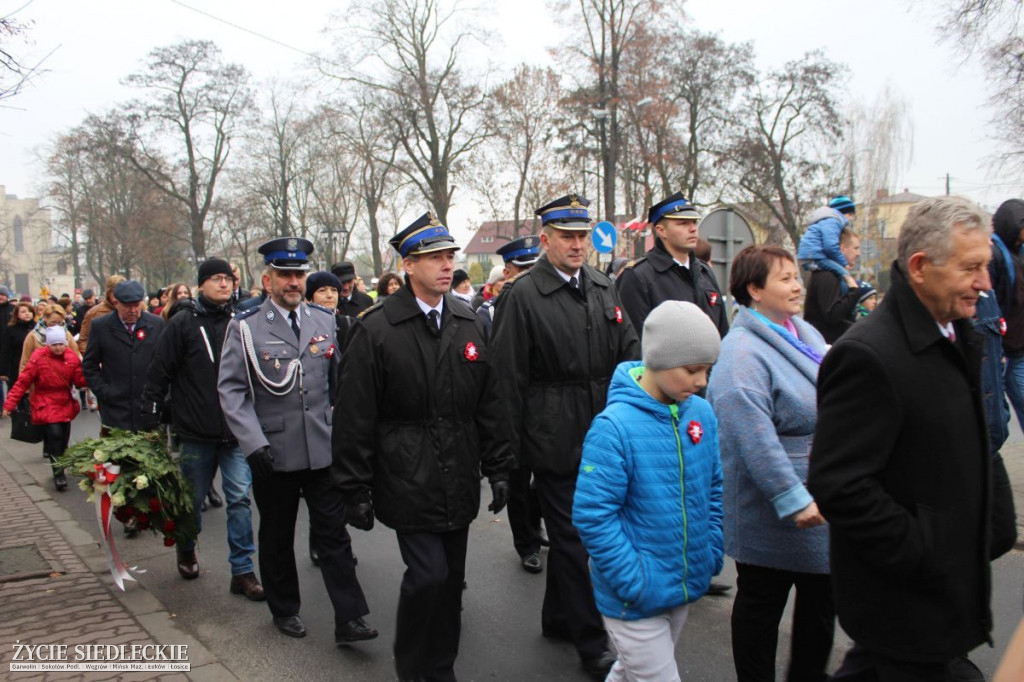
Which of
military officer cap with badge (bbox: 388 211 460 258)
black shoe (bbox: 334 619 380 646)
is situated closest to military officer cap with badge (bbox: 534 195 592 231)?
military officer cap with badge (bbox: 388 211 460 258)

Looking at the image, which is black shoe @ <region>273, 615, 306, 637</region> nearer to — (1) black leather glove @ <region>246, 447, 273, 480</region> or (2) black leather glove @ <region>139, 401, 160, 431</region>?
(1) black leather glove @ <region>246, 447, 273, 480</region>

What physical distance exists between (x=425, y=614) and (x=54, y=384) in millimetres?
7112

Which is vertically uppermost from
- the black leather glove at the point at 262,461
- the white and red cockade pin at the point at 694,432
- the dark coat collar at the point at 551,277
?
the dark coat collar at the point at 551,277

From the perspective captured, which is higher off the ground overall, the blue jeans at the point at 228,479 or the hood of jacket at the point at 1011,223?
the hood of jacket at the point at 1011,223

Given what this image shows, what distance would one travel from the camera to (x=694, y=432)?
2912 millimetres

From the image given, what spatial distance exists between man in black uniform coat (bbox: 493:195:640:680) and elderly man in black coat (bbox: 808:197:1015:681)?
1.88 metres

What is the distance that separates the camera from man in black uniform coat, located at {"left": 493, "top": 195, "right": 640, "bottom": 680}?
4.03 m

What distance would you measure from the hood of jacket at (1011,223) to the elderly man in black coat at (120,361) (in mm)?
7067

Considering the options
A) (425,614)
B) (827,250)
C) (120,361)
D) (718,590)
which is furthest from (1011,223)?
(120,361)

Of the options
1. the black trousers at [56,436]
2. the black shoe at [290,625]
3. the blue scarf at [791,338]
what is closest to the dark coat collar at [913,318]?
the blue scarf at [791,338]

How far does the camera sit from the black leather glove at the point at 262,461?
4.46m

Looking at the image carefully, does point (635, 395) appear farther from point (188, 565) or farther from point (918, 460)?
point (188, 565)

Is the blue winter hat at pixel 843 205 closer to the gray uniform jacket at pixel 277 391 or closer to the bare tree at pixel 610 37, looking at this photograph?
the gray uniform jacket at pixel 277 391

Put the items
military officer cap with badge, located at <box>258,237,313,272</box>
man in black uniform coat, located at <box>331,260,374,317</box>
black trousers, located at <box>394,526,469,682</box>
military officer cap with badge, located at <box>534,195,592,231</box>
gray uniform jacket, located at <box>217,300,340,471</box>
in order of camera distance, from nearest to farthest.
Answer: black trousers, located at <box>394,526,469,682</box>
military officer cap with badge, located at <box>534,195,592,231</box>
gray uniform jacket, located at <box>217,300,340,471</box>
military officer cap with badge, located at <box>258,237,313,272</box>
man in black uniform coat, located at <box>331,260,374,317</box>
